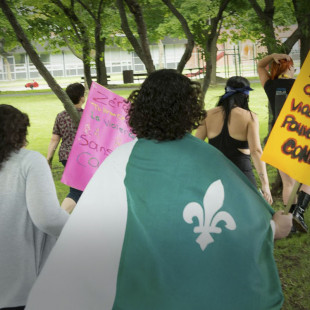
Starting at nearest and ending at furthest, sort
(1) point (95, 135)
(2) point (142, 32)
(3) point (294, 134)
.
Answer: (3) point (294, 134)
(1) point (95, 135)
(2) point (142, 32)

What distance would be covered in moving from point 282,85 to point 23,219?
4141mm

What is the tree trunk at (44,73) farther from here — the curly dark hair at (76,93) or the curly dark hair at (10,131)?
the curly dark hair at (10,131)

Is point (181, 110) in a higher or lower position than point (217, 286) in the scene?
higher

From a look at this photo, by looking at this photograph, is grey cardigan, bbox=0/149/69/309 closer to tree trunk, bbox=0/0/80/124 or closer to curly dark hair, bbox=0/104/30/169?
curly dark hair, bbox=0/104/30/169

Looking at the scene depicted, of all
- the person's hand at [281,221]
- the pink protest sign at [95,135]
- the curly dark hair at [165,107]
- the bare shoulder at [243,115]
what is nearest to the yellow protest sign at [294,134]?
the person's hand at [281,221]

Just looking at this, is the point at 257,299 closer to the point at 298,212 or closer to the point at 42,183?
the point at 42,183

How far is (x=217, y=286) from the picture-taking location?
2.79 metres

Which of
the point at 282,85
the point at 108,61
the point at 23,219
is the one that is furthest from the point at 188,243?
the point at 108,61

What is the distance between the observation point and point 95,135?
6.07 metres

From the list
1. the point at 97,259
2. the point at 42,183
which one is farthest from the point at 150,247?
the point at 42,183

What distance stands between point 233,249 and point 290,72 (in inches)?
164

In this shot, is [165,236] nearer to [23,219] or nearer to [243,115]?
[23,219]

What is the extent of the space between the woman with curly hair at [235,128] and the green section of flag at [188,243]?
2.35 meters

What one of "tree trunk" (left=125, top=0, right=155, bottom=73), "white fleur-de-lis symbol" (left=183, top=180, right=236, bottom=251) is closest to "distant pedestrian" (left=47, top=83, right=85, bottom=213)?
"tree trunk" (left=125, top=0, right=155, bottom=73)
